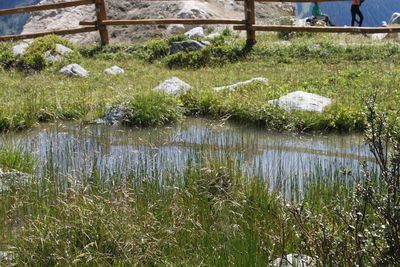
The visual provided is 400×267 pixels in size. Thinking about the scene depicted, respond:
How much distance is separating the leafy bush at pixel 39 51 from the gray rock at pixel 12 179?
32.3 feet

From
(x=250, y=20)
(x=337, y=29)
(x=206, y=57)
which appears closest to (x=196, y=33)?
(x=250, y=20)

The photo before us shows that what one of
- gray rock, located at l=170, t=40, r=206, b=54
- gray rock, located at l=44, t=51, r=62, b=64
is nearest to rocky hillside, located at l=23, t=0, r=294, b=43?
gray rock, located at l=170, t=40, r=206, b=54

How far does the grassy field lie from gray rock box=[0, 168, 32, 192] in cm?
407

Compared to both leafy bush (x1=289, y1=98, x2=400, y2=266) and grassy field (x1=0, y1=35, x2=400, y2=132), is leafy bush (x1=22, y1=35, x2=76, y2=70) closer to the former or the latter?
grassy field (x1=0, y1=35, x2=400, y2=132)

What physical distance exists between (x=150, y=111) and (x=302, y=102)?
2.43 m

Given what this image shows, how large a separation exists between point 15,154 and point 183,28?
1428 cm

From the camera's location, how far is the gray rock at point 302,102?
11.1 m

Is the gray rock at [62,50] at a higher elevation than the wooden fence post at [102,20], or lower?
lower

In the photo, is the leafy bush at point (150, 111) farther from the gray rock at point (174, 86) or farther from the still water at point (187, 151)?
the gray rock at point (174, 86)

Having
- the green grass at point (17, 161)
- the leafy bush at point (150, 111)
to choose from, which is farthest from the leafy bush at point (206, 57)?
the green grass at point (17, 161)

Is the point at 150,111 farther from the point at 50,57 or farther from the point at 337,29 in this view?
the point at 337,29

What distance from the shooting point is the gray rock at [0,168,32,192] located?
7027 millimetres

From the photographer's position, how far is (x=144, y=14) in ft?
75.8

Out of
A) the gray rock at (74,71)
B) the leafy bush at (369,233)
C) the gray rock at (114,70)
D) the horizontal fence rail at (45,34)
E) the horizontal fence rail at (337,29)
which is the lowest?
the gray rock at (114,70)
